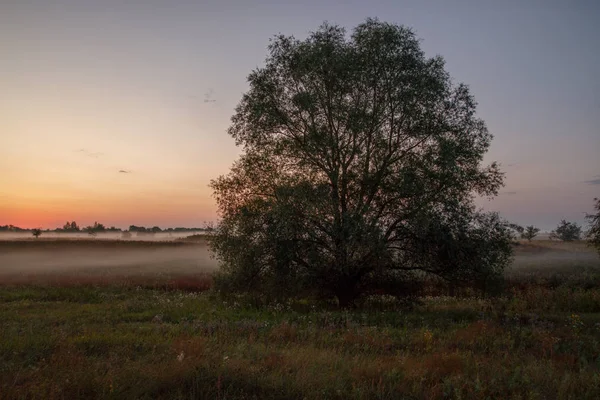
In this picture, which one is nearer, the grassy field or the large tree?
the grassy field

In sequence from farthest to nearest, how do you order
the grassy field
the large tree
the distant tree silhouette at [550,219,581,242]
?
the distant tree silhouette at [550,219,581,242] < the large tree < the grassy field

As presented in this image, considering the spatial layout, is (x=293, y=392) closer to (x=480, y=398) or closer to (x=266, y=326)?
(x=480, y=398)

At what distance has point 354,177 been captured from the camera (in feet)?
71.1

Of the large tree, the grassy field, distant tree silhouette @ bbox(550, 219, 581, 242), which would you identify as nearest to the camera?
the grassy field

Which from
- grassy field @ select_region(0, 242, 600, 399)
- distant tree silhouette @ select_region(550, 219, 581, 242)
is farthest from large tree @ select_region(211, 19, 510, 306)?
distant tree silhouette @ select_region(550, 219, 581, 242)

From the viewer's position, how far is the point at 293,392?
25.1 feet

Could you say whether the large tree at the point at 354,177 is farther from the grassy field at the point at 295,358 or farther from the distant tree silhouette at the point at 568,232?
the distant tree silhouette at the point at 568,232

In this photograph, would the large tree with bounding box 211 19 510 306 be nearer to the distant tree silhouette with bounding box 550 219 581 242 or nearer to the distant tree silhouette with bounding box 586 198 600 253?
the distant tree silhouette with bounding box 586 198 600 253

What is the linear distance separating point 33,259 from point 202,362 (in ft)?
232

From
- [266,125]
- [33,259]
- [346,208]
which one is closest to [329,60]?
[266,125]

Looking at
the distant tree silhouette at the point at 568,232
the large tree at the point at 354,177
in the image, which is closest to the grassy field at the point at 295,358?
the large tree at the point at 354,177

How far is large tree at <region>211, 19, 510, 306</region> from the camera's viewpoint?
67.7 ft

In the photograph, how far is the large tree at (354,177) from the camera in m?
20.6

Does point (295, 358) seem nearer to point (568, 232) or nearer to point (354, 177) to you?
point (354, 177)
